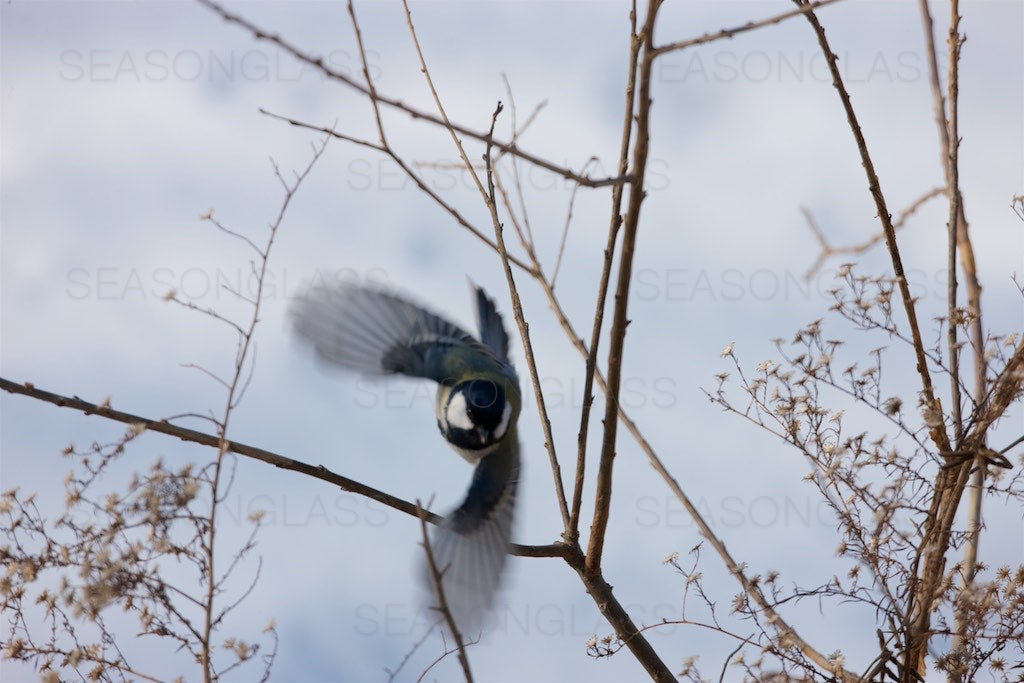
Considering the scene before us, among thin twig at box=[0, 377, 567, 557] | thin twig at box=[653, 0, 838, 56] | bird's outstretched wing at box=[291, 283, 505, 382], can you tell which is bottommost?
thin twig at box=[0, 377, 567, 557]

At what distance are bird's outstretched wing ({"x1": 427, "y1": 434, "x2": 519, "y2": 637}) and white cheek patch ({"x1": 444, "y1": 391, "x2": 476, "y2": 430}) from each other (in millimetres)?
96

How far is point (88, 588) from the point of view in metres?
1.07

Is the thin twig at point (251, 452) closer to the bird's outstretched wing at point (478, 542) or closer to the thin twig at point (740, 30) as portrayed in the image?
the bird's outstretched wing at point (478, 542)

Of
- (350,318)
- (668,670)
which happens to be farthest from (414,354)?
(668,670)

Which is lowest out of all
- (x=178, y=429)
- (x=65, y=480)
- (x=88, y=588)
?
(x=88, y=588)

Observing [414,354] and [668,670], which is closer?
[668,670]

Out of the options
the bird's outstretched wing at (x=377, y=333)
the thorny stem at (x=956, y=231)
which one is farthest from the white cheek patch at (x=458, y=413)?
the thorny stem at (x=956, y=231)

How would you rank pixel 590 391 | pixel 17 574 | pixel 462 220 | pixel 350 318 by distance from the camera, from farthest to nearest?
pixel 350 318
pixel 462 220
pixel 590 391
pixel 17 574

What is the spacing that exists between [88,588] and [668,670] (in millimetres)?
914

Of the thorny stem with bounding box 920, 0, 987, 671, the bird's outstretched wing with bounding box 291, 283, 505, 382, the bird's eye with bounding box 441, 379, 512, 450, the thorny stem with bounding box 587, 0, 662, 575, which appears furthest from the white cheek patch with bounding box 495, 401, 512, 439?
the thorny stem with bounding box 920, 0, 987, 671

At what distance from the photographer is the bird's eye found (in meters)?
1.84

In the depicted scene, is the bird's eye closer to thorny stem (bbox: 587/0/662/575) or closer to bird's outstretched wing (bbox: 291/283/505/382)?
bird's outstretched wing (bbox: 291/283/505/382)

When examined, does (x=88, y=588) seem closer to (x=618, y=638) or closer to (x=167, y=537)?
(x=167, y=537)

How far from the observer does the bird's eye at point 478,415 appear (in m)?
1.84
